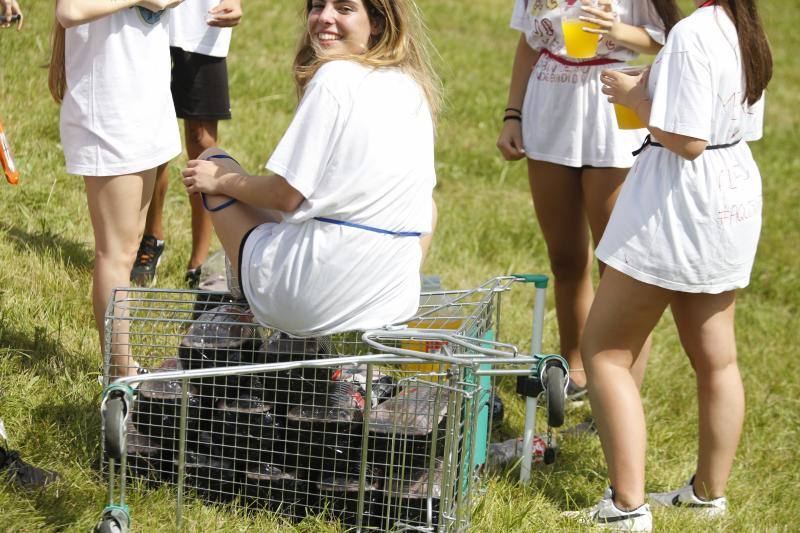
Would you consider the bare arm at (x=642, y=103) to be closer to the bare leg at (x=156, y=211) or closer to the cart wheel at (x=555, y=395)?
the cart wheel at (x=555, y=395)

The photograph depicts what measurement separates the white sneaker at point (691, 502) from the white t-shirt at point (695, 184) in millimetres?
760

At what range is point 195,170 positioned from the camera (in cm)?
298

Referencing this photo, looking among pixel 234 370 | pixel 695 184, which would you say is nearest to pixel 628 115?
pixel 695 184

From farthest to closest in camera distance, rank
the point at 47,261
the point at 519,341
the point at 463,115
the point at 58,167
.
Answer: the point at 463,115 → the point at 58,167 → the point at 519,341 → the point at 47,261

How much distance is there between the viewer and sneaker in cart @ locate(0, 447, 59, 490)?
277 cm

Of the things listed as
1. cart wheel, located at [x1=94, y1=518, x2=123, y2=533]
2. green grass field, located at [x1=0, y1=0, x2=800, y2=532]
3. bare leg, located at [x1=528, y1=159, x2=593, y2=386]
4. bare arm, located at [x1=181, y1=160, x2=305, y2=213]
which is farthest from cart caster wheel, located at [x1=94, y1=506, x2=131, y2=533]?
bare leg, located at [x1=528, y1=159, x2=593, y2=386]

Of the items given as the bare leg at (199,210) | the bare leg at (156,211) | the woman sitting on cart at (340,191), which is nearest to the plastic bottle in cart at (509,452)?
the woman sitting on cart at (340,191)

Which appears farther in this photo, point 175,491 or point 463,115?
point 463,115

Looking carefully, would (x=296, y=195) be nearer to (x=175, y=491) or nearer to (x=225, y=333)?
(x=225, y=333)

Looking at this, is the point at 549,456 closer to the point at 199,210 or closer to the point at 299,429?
the point at 299,429

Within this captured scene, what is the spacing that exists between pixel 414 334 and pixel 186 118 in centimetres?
223

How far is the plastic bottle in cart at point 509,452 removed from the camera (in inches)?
137

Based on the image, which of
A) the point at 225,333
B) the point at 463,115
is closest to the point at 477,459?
Result: the point at 225,333

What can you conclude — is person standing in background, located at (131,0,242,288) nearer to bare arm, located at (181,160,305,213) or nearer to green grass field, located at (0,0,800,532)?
green grass field, located at (0,0,800,532)
